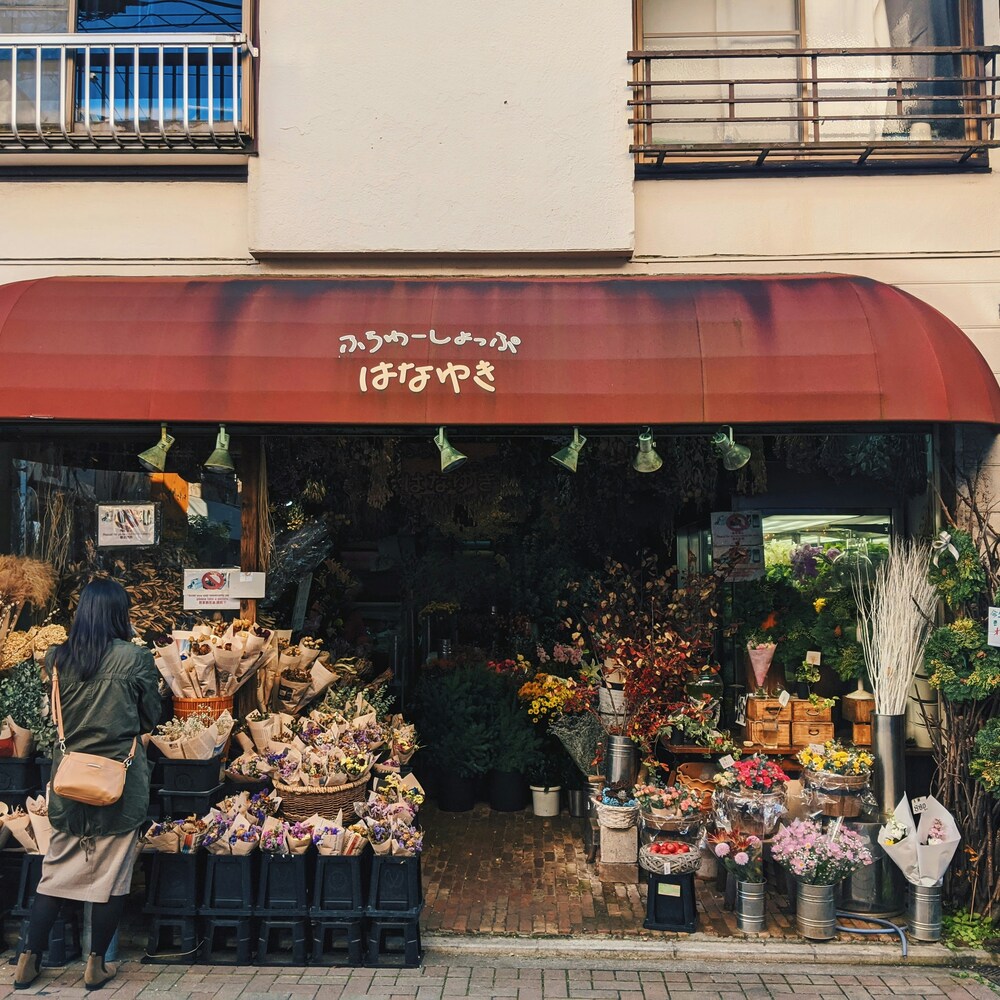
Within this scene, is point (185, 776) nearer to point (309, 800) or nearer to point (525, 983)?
point (309, 800)

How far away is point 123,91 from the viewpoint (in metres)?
7.18

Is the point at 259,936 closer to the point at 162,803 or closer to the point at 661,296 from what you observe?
A: the point at 162,803

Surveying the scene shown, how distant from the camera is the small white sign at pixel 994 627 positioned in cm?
558

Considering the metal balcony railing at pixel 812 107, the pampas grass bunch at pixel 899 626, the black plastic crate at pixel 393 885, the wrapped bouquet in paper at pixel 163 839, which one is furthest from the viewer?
the metal balcony railing at pixel 812 107

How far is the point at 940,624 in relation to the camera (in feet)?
20.9

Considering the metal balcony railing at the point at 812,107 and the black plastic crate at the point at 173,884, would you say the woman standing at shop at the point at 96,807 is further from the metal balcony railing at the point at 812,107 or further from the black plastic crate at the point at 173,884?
the metal balcony railing at the point at 812,107

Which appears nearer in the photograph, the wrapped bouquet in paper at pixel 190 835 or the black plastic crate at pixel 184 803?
the wrapped bouquet in paper at pixel 190 835

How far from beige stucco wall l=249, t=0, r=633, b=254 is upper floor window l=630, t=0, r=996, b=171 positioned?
462mm

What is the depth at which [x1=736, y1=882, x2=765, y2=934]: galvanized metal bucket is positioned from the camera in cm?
557

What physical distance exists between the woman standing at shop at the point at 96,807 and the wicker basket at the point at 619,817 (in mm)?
3204

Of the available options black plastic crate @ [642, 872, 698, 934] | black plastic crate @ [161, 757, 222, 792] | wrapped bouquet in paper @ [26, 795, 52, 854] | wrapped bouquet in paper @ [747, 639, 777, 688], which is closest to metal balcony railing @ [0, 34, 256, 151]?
black plastic crate @ [161, 757, 222, 792]

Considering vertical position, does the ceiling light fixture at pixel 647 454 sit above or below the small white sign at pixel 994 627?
above

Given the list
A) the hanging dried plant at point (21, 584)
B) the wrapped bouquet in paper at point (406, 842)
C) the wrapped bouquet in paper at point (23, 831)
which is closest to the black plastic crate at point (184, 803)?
the wrapped bouquet in paper at point (23, 831)

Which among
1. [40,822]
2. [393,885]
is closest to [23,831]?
[40,822]
